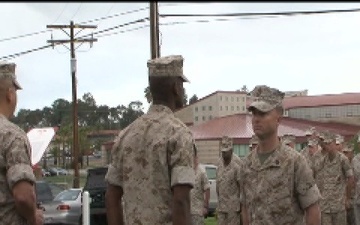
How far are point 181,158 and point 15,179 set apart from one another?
1.14m

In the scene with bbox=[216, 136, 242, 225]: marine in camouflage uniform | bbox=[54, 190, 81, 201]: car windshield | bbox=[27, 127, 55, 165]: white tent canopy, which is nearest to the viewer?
bbox=[27, 127, 55, 165]: white tent canopy

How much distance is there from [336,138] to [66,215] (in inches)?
388

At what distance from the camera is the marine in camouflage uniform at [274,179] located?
5957 millimetres

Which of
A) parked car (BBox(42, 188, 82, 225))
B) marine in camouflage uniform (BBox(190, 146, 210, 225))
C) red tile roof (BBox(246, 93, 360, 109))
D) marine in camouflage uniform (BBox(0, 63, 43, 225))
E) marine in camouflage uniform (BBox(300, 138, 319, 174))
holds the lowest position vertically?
parked car (BBox(42, 188, 82, 225))

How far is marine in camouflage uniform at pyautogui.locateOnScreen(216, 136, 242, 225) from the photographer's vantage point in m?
13.3

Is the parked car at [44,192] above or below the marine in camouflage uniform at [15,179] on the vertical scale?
below

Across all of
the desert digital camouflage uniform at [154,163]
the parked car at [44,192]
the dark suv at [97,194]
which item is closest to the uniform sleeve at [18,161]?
the desert digital camouflage uniform at [154,163]

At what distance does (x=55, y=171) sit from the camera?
81688mm

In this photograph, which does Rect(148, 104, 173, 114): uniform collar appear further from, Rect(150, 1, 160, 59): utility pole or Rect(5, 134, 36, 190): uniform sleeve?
Rect(150, 1, 160, 59): utility pole

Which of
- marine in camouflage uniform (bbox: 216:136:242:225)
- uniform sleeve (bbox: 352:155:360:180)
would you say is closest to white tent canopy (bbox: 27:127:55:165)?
marine in camouflage uniform (bbox: 216:136:242:225)

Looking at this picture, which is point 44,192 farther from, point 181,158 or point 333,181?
point 181,158

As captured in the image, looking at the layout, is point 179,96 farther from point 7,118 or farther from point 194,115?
point 194,115

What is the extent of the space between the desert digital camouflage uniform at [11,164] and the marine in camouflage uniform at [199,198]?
814 centimetres

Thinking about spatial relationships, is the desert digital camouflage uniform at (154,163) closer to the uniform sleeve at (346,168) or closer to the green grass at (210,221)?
the uniform sleeve at (346,168)
